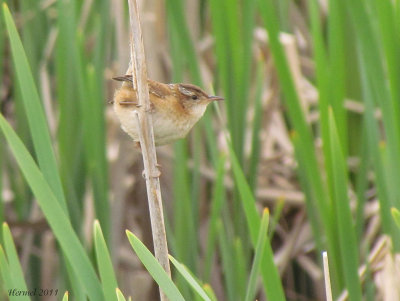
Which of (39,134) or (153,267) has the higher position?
(39,134)

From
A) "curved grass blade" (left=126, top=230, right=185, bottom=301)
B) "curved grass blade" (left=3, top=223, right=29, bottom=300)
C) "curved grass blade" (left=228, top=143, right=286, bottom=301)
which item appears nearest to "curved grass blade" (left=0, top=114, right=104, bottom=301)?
"curved grass blade" (left=3, top=223, right=29, bottom=300)

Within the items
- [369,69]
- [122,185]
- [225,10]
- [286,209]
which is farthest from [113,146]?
[369,69]

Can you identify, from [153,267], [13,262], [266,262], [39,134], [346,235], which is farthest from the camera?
[346,235]

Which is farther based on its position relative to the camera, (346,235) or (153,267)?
(346,235)

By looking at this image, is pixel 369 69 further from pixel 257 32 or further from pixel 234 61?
pixel 257 32

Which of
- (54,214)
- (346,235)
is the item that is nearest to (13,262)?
(54,214)

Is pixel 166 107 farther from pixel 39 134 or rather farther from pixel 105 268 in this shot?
pixel 105 268
